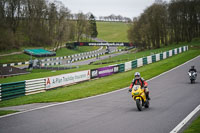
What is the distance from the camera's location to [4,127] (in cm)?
1035

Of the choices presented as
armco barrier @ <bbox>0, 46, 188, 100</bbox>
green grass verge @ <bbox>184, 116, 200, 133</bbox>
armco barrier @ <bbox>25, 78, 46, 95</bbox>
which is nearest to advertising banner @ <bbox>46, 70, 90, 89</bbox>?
armco barrier @ <bbox>0, 46, 188, 100</bbox>

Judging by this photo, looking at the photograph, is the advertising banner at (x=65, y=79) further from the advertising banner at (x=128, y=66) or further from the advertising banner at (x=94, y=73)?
the advertising banner at (x=128, y=66)

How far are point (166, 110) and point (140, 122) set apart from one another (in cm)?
263

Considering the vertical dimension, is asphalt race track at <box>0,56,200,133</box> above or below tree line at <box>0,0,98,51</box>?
below

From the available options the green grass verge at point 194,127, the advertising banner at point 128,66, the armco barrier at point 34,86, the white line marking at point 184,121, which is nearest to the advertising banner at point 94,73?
the advertising banner at point 128,66

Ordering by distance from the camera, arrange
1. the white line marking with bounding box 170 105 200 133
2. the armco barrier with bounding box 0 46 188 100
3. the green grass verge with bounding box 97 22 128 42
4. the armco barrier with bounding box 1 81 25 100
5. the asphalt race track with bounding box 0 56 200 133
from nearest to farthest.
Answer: the white line marking with bounding box 170 105 200 133 → the asphalt race track with bounding box 0 56 200 133 → the armco barrier with bounding box 1 81 25 100 → the armco barrier with bounding box 0 46 188 100 → the green grass verge with bounding box 97 22 128 42


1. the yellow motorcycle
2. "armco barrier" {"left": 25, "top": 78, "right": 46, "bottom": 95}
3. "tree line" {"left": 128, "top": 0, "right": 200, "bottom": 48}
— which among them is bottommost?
"armco barrier" {"left": 25, "top": 78, "right": 46, "bottom": 95}

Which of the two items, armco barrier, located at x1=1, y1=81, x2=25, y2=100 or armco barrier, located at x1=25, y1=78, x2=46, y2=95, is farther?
armco barrier, located at x1=25, y1=78, x2=46, y2=95

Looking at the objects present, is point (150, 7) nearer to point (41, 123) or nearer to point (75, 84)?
point (75, 84)

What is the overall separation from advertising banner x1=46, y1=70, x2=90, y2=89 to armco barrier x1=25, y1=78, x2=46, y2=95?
63 cm

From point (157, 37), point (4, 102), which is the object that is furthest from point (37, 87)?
point (157, 37)

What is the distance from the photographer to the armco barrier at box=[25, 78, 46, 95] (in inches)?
842

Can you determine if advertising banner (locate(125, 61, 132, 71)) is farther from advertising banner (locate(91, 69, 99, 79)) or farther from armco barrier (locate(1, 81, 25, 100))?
armco barrier (locate(1, 81, 25, 100))

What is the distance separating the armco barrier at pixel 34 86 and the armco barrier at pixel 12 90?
436mm
